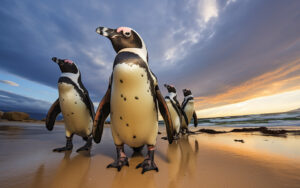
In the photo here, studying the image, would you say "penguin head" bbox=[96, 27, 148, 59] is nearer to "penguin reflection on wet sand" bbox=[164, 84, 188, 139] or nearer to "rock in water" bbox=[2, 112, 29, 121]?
"penguin reflection on wet sand" bbox=[164, 84, 188, 139]

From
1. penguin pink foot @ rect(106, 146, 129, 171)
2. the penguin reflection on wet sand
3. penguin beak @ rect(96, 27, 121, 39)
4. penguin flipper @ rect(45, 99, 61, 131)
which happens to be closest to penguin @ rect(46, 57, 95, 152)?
penguin flipper @ rect(45, 99, 61, 131)

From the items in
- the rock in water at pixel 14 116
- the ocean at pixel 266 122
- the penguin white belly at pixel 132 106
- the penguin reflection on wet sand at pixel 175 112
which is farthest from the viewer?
the rock in water at pixel 14 116

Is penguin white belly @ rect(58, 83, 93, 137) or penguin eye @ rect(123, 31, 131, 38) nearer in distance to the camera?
penguin eye @ rect(123, 31, 131, 38)

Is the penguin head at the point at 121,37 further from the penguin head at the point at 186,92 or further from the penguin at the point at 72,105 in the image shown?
the penguin head at the point at 186,92

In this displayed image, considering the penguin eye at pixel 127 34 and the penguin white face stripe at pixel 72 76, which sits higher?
the penguin eye at pixel 127 34

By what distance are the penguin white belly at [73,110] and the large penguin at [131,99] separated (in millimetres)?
818

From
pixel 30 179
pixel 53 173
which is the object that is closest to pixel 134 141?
pixel 53 173

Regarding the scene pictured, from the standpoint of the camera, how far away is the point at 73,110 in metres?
2.42

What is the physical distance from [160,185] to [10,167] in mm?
1603

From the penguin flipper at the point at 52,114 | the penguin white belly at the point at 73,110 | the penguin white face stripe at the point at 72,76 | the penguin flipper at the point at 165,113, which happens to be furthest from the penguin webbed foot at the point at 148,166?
the penguin flipper at the point at 52,114

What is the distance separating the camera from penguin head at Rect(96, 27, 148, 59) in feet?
5.69

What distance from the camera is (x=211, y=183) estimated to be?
116 centimetres

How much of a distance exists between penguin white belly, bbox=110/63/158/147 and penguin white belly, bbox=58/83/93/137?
1.07 meters

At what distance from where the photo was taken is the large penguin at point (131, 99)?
1.55 m
